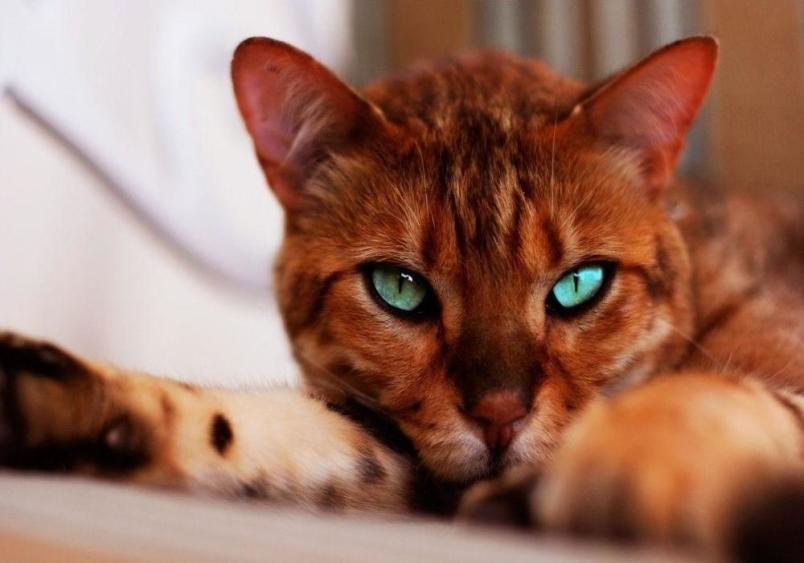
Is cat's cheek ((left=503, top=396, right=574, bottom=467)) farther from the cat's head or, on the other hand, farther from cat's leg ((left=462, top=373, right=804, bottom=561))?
cat's leg ((left=462, top=373, right=804, bottom=561))

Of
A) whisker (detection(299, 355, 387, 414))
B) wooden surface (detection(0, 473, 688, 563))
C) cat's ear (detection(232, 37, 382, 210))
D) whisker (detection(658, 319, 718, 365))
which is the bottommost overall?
wooden surface (detection(0, 473, 688, 563))

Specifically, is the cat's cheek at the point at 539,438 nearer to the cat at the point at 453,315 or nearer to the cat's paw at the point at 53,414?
the cat at the point at 453,315

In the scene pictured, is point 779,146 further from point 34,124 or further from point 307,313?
point 34,124

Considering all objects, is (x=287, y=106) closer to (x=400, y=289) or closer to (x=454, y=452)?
(x=400, y=289)

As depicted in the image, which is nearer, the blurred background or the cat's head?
the cat's head

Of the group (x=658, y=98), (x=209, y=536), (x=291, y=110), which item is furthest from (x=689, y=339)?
(x=209, y=536)

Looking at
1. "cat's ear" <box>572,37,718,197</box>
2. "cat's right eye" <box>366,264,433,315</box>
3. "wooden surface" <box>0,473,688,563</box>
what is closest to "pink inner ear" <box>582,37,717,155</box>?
"cat's ear" <box>572,37,718,197</box>

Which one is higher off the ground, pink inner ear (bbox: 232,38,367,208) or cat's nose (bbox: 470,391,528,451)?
pink inner ear (bbox: 232,38,367,208)
